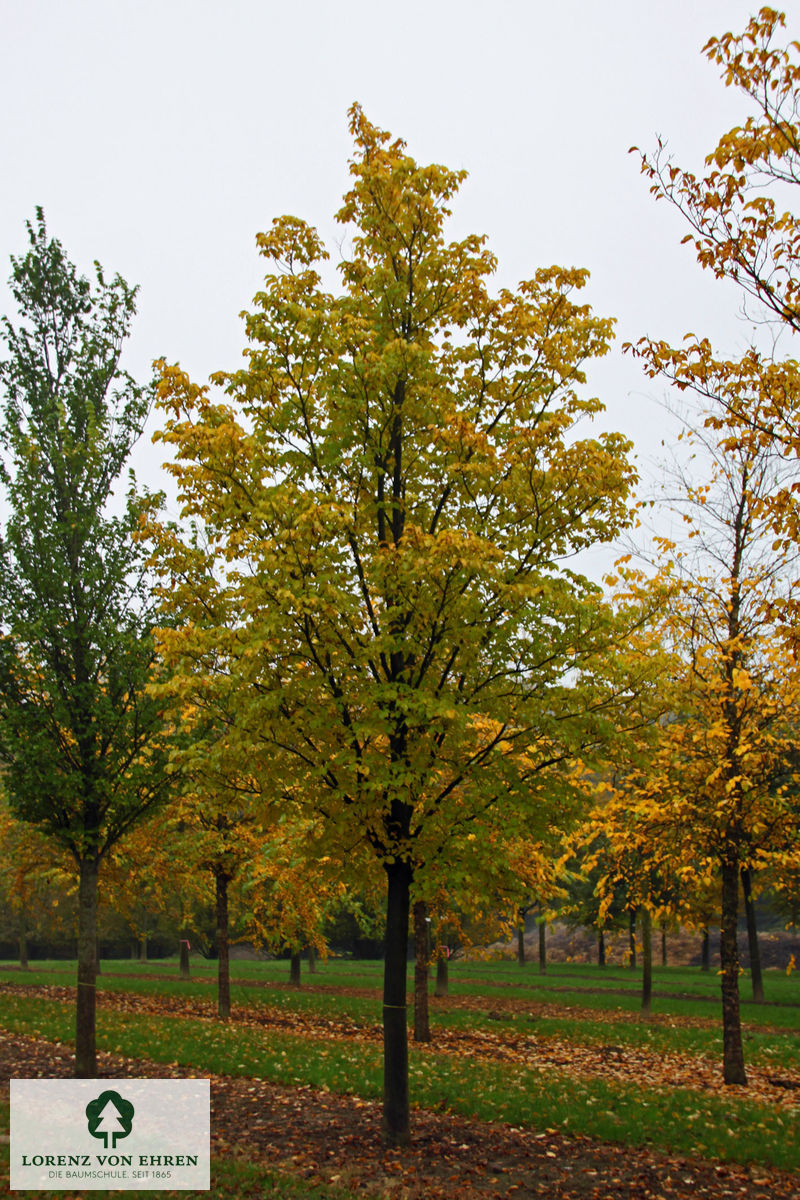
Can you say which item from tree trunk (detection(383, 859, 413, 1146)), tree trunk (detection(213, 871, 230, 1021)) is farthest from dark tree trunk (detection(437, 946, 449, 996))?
tree trunk (detection(383, 859, 413, 1146))

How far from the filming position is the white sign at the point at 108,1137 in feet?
22.0

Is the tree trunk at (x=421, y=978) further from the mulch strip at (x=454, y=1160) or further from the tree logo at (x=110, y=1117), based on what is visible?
the tree logo at (x=110, y=1117)

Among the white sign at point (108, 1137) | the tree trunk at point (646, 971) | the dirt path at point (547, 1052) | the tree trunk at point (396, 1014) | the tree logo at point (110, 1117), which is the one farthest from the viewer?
the tree trunk at point (646, 971)

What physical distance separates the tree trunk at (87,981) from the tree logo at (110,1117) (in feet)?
8.37

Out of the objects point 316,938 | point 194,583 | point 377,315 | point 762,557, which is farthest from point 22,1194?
point 316,938

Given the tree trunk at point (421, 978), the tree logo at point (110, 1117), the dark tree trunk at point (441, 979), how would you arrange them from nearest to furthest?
the tree logo at point (110, 1117) → the tree trunk at point (421, 978) → the dark tree trunk at point (441, 979)

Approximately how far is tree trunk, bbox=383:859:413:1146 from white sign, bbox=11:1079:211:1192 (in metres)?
1.83

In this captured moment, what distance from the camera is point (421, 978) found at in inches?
639

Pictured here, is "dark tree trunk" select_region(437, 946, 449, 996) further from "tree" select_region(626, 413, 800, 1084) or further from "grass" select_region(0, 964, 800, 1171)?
"tree" select_region(626, 413, 800, 1084)

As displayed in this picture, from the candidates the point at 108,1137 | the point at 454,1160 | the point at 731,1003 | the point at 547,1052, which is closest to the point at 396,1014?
the point at 454,1160

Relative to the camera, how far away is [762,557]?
41.4 feet

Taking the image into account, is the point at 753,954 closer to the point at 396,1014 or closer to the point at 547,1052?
the point at 547,1052

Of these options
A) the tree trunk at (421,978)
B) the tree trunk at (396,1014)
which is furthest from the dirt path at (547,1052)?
the tree trunk at (396,1014)

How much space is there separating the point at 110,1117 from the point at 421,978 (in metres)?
9.17
